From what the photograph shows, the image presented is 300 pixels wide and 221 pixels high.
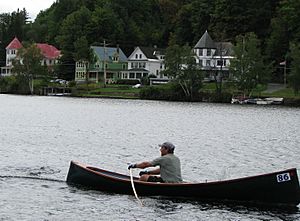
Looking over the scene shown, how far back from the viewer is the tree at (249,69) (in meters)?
104

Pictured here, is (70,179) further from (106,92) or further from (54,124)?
(106,92)

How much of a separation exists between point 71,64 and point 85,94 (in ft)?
Answer: 96.4

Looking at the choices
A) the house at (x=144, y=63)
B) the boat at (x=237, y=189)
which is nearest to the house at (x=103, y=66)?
the house at (x=144, y=63)

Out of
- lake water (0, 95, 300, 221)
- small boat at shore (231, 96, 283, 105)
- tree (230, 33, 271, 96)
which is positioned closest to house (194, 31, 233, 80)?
tree (230, 33, 271, 96)

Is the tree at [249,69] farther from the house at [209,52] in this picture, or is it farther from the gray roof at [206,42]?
the gray roof at [206,42]

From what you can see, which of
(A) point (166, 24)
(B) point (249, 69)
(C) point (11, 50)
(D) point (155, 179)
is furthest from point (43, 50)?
(D) point (155, 179)

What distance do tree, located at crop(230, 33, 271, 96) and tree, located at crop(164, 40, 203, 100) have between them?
6.45m

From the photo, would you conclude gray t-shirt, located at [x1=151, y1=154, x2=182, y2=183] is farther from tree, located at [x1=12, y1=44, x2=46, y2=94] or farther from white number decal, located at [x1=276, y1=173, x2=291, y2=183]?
tree, located at [x1=12, y1=44, x2=46, y2=94]

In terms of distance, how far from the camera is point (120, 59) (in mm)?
154500

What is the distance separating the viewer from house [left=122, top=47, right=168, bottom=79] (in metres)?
148

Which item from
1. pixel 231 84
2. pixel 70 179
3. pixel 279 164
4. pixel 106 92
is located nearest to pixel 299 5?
pixel 231 84

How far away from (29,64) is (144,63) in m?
31.3

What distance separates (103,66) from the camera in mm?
150250

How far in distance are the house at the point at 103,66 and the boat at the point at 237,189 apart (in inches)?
4897
